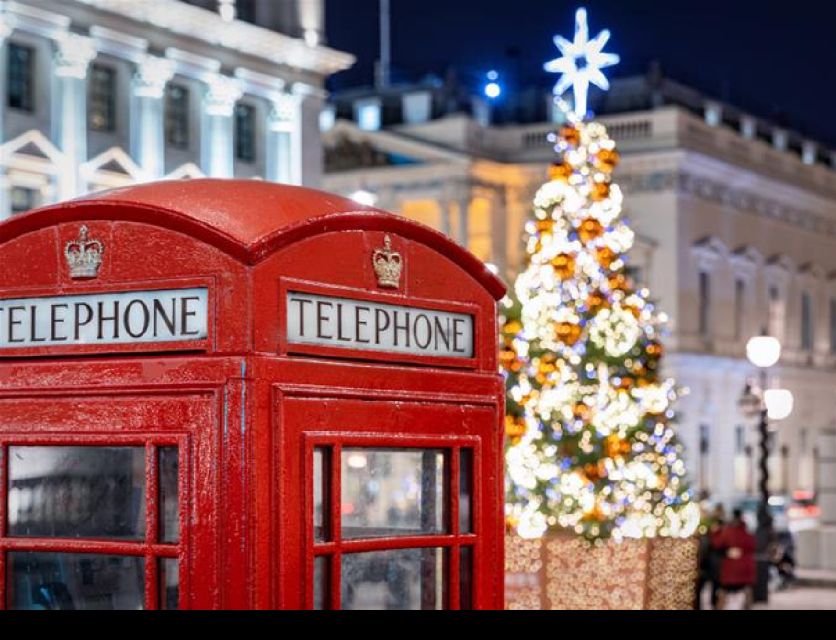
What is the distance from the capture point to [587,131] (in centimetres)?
2012

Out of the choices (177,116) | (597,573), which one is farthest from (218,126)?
(597,573)

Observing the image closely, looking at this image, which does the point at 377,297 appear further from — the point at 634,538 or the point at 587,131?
the point at 587,131

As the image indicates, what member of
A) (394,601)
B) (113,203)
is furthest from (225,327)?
(394,601)

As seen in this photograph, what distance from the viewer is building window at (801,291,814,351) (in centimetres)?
7325

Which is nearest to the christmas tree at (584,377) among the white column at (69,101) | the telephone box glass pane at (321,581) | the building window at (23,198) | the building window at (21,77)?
the telephone box glass pane at (321,581)

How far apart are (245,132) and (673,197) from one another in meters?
17.6

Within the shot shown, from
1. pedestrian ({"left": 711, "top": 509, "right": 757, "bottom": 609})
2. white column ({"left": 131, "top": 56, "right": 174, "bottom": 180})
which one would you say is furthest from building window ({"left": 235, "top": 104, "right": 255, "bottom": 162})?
pedestrian ({"left": 711, "top": 509, "right": 757, "bottom": 609})

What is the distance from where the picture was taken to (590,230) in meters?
19.7

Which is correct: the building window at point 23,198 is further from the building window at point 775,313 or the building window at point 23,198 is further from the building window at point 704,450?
the building window at point 775,313

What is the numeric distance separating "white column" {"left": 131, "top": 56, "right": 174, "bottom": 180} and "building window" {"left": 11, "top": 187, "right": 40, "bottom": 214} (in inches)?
106

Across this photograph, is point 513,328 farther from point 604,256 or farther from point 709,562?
point 709,562

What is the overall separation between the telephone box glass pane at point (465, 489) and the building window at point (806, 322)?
68521mm

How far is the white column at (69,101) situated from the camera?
135ft

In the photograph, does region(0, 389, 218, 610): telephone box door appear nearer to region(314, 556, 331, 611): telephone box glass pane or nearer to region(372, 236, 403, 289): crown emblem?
region(314, 556, 331, 611): telephone box glass pane
